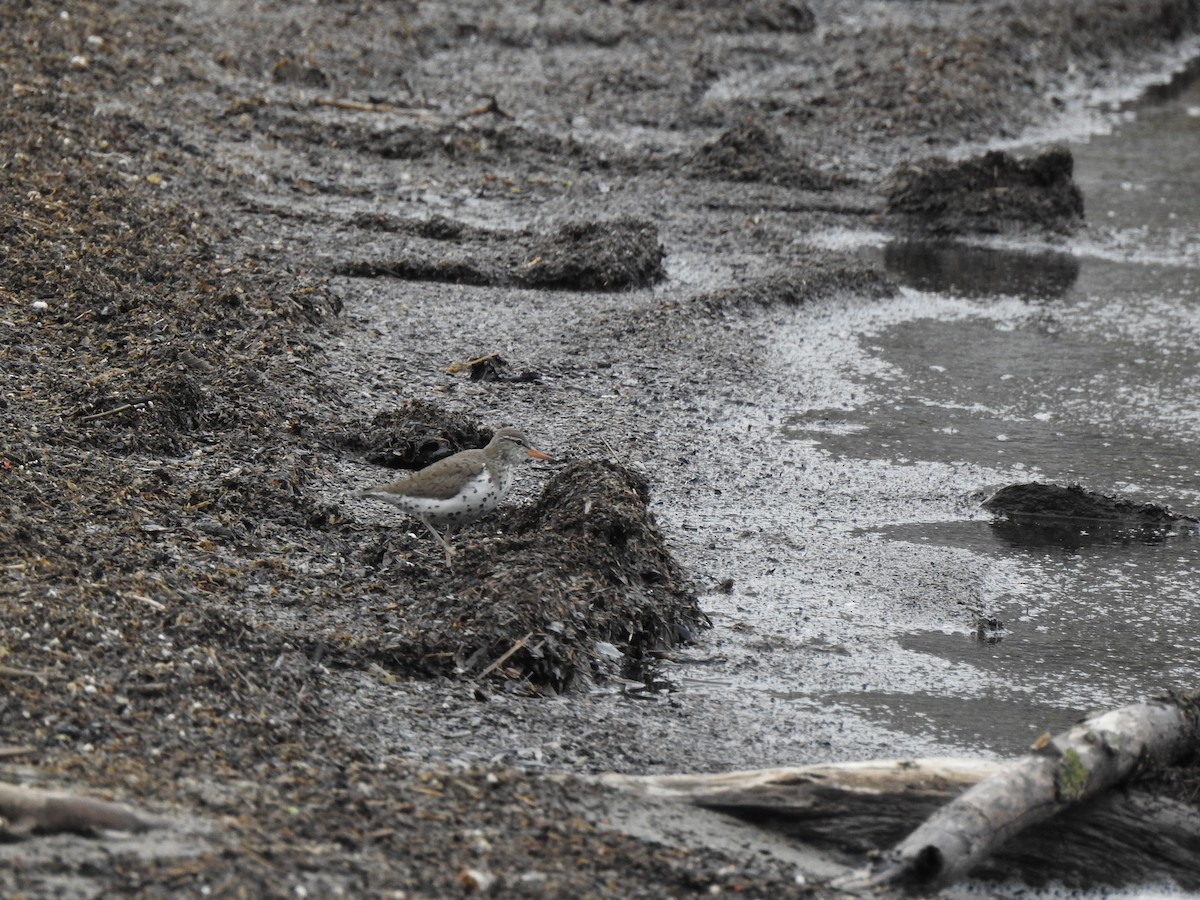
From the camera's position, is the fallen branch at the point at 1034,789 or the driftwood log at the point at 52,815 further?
the fallen branch at the point at 1034,789

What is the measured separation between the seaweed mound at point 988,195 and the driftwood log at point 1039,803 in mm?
7412

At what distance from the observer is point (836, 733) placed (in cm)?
502

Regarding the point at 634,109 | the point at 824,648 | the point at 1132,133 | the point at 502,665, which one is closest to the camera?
the point at 502,665

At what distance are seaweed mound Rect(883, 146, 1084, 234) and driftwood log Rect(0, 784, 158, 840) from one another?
8850mm

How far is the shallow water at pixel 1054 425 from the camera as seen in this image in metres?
5.47

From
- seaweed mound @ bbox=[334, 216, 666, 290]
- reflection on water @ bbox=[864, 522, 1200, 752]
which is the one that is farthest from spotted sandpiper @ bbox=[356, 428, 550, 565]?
seaweed mound @ bbox=[334, 216, 666, 290]

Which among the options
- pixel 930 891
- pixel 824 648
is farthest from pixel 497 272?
pixel 930 891

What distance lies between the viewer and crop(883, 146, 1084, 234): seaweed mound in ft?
36.8

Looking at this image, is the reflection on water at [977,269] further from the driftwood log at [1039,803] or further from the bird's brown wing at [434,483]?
the driftwood log at [1039,803]

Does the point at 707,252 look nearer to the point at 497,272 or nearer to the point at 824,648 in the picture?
the point at 497,272

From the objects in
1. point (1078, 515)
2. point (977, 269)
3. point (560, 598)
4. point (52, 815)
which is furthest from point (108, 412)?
point (977, 269)

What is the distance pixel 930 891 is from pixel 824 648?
1.68 meters

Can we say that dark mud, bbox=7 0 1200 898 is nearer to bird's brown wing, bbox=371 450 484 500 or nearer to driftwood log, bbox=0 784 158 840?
driftwood log, bbox=0 784 158 840

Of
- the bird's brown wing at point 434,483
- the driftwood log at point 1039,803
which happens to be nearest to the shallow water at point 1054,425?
the driftwood log at point 1039,803
